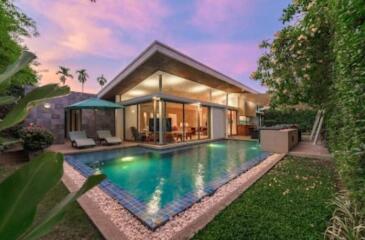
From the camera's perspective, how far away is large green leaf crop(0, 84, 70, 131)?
63cm

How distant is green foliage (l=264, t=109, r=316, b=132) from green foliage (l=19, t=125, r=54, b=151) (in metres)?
18.0

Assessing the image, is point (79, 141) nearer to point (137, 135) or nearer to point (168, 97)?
point (137, 135)

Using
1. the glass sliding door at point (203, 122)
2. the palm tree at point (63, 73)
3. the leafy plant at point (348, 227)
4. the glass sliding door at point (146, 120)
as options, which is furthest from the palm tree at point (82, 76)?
the leafy plant at point (348, 227)

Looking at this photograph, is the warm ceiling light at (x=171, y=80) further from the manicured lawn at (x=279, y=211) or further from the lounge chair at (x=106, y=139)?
the manicured lawn at (x=279, y=211)

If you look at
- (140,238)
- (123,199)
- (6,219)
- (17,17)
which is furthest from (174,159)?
(17,17)

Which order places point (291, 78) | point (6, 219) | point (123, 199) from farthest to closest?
1. point (291, 78)
2. point (123, 199)
3. point (6, 219)

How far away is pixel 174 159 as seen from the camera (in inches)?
369

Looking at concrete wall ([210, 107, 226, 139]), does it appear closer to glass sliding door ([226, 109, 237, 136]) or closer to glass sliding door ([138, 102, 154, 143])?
glass sliding door ([226, 109, 237, 136])

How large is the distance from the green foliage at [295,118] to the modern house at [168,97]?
4.07 m

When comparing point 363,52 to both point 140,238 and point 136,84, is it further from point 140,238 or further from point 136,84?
point 136,84

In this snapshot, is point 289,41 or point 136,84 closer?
point 289,41

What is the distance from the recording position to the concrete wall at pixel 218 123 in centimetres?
1656

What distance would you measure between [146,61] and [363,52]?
31.7ft

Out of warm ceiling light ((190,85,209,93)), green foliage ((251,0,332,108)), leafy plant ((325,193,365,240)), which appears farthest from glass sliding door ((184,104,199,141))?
leafy plant ((325,193,365,240))
